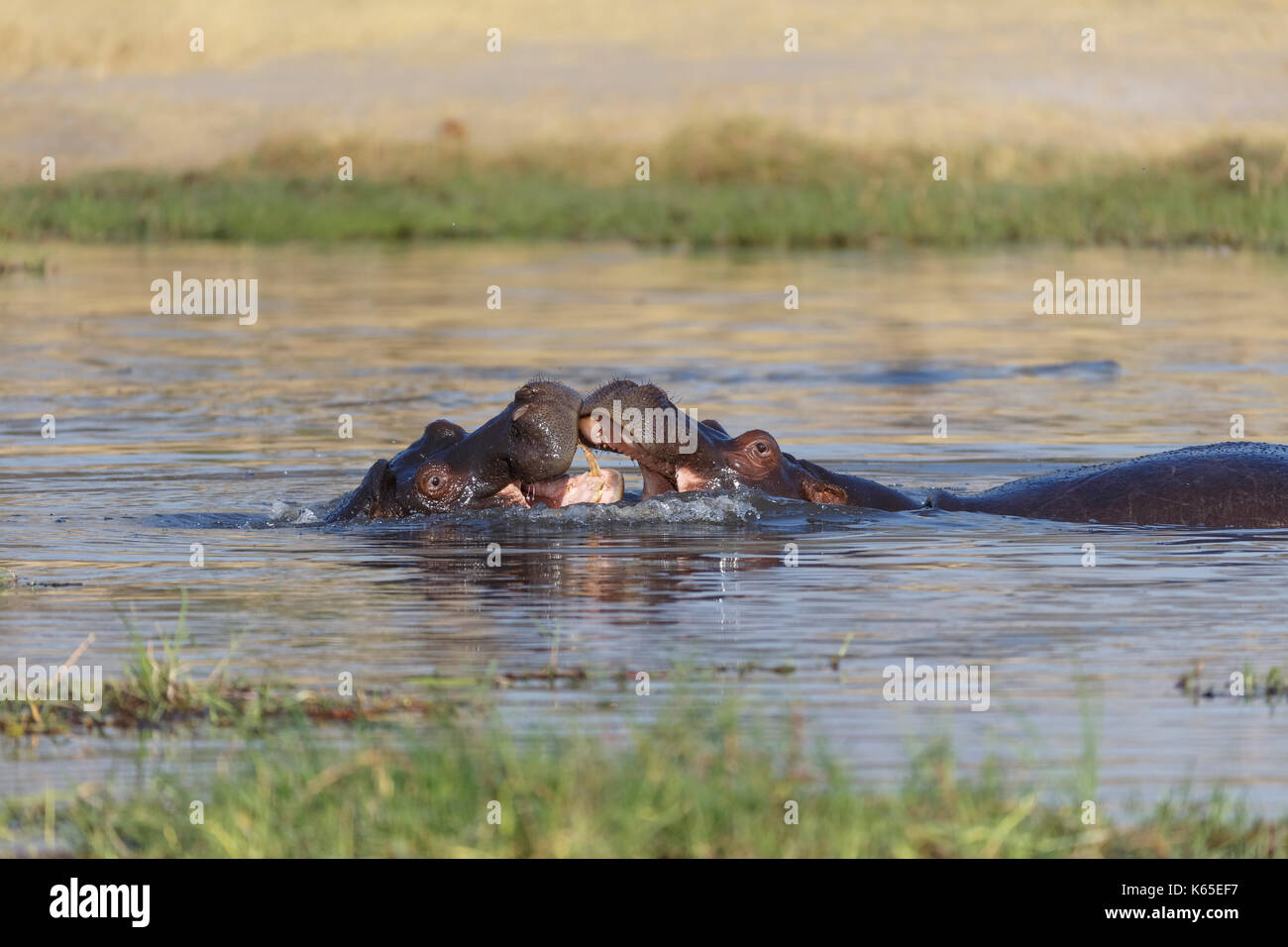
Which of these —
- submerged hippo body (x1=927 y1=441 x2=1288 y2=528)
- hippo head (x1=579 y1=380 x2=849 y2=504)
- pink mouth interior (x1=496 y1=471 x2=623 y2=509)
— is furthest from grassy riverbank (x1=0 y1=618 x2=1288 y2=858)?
submerged hippo body (x1=927 y1=441 x2=1288 y2=528)

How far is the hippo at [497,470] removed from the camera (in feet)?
30.7

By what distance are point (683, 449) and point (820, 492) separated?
103cm

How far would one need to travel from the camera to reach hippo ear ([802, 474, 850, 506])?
34.3 ft

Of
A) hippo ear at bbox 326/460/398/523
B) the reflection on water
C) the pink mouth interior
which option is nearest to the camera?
the reflection on water

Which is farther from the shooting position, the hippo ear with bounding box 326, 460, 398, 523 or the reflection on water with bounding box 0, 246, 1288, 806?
the hippo ear with bounding box 326, 460, 398, 523

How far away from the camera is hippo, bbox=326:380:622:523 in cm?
935

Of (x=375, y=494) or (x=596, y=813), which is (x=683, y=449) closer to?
→ (x=375, y=494)

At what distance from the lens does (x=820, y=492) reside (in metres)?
10.5

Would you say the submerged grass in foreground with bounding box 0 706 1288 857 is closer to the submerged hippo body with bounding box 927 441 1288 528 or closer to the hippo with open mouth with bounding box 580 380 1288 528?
the hippo with open mouth with bounding box 580 380 1288 528

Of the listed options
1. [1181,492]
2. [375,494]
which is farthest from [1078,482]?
[375,494]

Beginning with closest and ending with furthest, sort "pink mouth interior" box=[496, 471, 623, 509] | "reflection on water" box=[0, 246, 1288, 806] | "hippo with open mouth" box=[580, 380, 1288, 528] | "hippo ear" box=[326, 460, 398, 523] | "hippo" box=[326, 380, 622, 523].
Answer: "reflection on water" box=[0, 246, 1288, 806] < "hippo" box=[326, 380, 622, 523] < "hippo with open mouth" box=[580, 380, 1288, 528] < "pink mouth interior" box=[496, 471, 623, 509] < "hippo ear" box=[326, 460, 398, 523]

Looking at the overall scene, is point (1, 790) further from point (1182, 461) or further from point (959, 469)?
point (959, 469)

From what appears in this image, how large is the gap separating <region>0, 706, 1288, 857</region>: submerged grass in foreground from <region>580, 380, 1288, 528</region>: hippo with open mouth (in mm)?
4329

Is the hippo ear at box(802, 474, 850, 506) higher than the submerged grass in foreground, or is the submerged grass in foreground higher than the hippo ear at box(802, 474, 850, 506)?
the hippo ear at box(802, 474, 850, 506)
